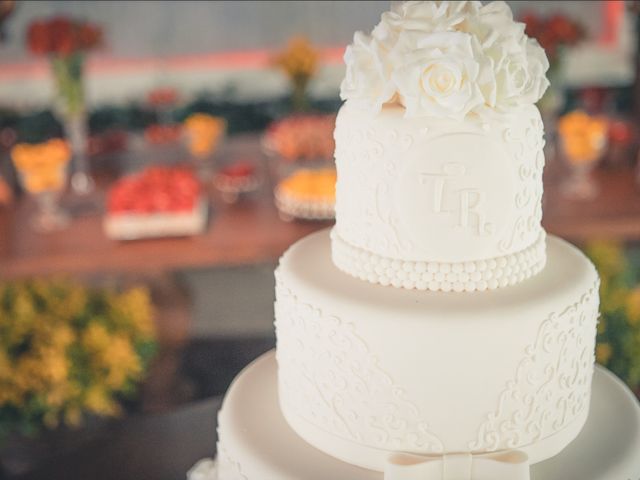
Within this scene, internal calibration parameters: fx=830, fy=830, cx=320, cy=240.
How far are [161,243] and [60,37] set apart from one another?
1.10 metres

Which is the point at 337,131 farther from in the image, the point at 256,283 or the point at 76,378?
the point at 256,283

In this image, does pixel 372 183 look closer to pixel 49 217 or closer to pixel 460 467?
pixel 460 467

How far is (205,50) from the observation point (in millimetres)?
5570

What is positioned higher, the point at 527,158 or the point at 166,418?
the point at 527,158

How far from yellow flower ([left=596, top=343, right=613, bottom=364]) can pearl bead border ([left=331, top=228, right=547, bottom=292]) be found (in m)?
1.49

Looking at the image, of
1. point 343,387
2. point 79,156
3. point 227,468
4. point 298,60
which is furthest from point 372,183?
point 298,60

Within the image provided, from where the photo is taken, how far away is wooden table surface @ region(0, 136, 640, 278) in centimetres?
295

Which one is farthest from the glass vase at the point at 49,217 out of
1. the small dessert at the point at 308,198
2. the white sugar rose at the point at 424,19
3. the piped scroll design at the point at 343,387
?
the white sugar rose at the point at 424,19

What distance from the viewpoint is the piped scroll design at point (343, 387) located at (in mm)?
1439

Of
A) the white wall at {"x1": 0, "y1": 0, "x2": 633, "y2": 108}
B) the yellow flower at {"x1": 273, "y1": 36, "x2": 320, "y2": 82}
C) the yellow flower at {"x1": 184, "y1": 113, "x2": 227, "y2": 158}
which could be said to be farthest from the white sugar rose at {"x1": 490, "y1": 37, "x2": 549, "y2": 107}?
the white wall at {"x1": 0, "y1": 0, "x2": 633, "y2": 108}

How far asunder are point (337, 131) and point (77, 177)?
2.47 m

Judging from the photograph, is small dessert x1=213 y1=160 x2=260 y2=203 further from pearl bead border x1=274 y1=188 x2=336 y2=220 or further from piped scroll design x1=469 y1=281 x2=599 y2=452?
piped scroll design x1=469 y1=281 x2=599 y2=452

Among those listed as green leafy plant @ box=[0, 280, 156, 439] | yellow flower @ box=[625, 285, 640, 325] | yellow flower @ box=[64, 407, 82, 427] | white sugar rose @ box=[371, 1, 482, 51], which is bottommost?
yellow flower @ box=[64, 407, 82, 427]

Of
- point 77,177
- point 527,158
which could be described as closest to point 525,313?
point 527,158
